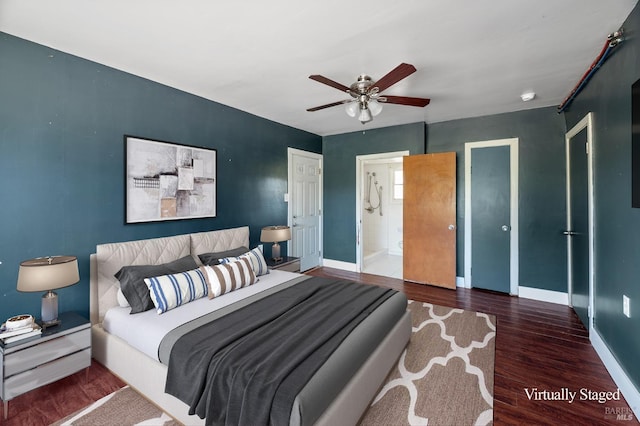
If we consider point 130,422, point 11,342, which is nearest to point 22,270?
point 11,342

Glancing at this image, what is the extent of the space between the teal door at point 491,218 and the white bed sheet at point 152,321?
3.46 metres

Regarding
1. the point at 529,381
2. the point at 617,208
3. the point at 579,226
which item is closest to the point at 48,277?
the point at 529,381

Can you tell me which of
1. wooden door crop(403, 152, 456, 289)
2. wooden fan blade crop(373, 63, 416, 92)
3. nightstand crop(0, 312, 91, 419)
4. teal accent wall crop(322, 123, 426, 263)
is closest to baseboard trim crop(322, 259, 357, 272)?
teal accent wall crop(322, 123, 426, 263)

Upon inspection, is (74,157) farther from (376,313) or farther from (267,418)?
(376,313)

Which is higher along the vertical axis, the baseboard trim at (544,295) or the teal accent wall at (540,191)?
the teal accent wall at (540,191)

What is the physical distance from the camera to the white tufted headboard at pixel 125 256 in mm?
2490

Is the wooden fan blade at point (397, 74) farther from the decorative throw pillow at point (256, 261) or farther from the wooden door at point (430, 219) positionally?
the wooden door at point (430, 219)

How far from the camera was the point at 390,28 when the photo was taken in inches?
81.1

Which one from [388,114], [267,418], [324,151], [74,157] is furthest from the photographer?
[324,151]

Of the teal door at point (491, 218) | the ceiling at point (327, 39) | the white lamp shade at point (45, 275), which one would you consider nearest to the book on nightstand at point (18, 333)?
the white lamp shade at point (45, 275)

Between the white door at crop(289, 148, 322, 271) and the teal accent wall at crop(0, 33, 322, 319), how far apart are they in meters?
1.80

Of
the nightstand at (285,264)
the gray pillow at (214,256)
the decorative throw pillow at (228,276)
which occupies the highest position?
the gray pillow at (214,256)

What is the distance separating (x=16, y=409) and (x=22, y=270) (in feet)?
2.99

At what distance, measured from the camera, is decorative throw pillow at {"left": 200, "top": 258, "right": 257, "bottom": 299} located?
2.51 m
